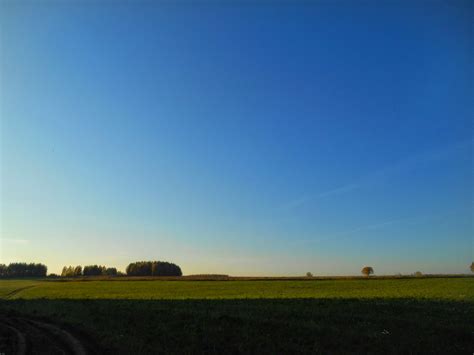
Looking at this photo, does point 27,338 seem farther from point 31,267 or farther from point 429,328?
point 31,267

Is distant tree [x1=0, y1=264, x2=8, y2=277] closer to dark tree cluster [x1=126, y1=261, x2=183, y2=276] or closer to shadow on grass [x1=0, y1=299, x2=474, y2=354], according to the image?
dark tree cluster [x1=126, y1=261, x2=183, y2=276]

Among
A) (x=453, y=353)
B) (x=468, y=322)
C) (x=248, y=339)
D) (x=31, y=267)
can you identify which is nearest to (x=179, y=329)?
(x=248, y=339)

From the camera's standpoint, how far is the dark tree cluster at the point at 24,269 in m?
189

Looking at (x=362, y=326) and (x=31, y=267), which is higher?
(x=31, y=267)

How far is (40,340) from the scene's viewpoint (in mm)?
16047

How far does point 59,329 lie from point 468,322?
22.6 metres

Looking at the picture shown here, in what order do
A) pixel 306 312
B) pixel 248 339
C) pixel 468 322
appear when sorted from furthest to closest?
1. pixel 306 312
2. pixel 468 322
3. pixel 248 339

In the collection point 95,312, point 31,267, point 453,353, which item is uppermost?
point 31,267

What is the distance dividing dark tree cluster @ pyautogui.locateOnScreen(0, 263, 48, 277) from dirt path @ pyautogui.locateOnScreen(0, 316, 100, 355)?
644ft

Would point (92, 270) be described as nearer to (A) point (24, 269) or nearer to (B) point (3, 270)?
(A) point (24, 269)

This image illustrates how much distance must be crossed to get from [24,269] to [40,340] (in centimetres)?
21077

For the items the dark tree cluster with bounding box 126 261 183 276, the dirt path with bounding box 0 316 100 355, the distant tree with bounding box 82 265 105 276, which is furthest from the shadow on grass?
the distant tree with bounding box 82 265 105 276

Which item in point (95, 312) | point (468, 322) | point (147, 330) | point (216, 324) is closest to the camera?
point (147, 330)

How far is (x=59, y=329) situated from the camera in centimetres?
1873
